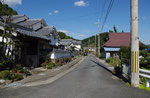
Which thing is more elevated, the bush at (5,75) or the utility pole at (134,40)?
the utility pole at (134,40)

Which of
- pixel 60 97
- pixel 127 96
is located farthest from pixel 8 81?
pixel 127 96

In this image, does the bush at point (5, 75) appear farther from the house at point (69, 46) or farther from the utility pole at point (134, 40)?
the house at point (69, 46)

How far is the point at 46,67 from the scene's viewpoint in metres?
15.4

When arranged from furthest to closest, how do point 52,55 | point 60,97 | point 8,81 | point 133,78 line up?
point 52,55, point 8,81, point 133,78, point 60,97

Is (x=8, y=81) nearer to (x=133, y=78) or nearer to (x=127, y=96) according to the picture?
(x=127, y=96)

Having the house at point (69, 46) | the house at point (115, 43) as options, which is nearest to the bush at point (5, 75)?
the house at point (69, 46)

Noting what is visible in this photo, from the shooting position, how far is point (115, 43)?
32125 mm

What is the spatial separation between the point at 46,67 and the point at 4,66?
5.88 meters

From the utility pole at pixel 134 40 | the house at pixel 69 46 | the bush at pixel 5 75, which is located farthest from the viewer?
the house at pixel 69 46

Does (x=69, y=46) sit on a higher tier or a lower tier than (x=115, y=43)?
lower

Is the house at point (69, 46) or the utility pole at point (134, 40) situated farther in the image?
Result: the house at point (69, 46)

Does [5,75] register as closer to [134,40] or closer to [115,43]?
[134,40]

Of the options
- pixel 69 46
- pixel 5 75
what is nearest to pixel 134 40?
pixel 5 75

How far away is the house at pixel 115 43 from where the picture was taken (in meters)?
30.9
